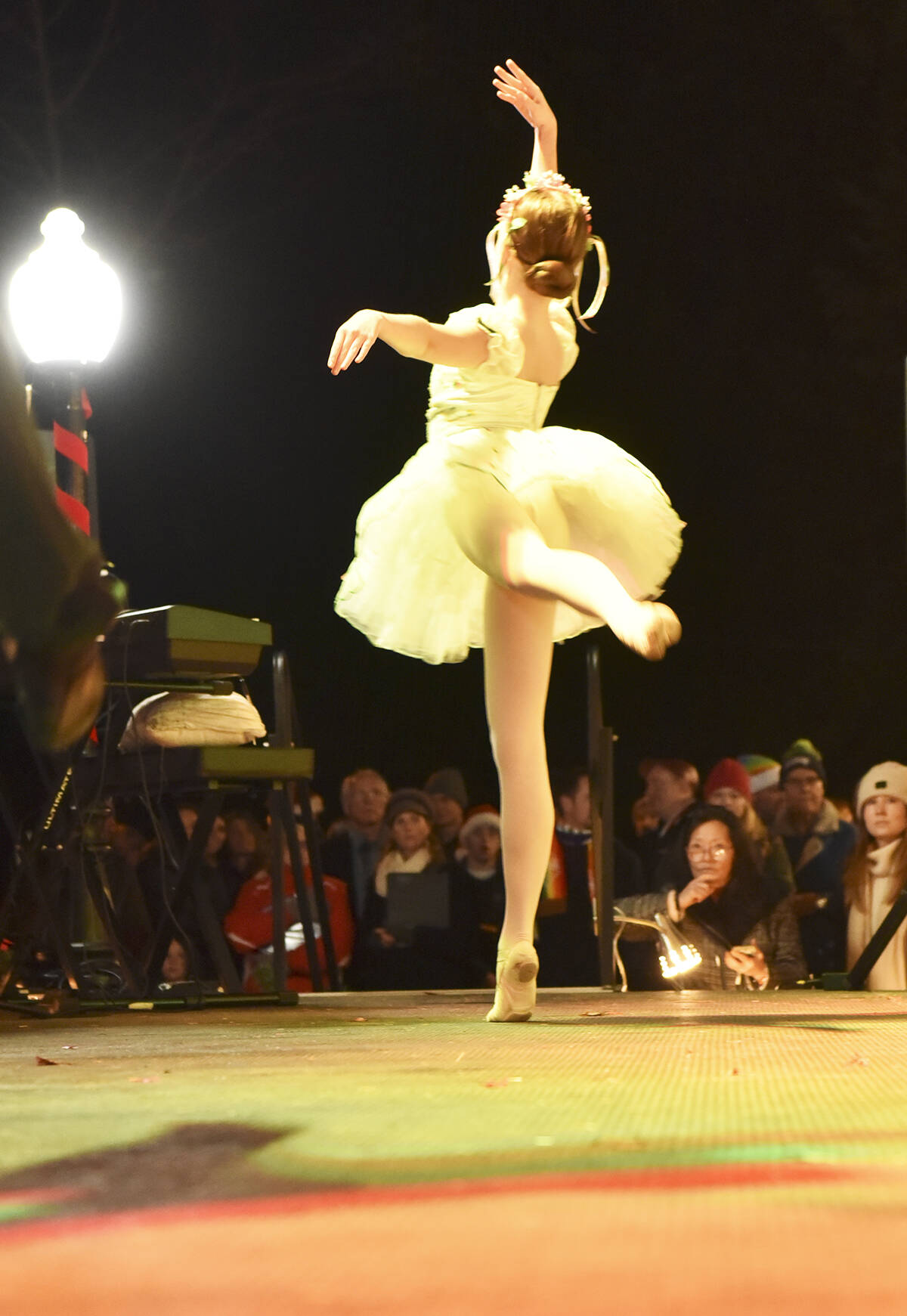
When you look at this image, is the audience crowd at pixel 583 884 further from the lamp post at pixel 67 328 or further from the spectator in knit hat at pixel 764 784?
the lamp post at pixel 67 328

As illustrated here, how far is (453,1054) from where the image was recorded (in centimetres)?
200

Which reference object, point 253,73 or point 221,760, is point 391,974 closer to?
point 221,760

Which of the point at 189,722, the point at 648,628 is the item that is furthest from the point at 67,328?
the point at 648,628

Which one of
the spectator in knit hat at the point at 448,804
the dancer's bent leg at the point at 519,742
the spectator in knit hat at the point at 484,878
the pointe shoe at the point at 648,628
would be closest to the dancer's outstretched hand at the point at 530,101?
the dancer's bent leg at the point at 519,742

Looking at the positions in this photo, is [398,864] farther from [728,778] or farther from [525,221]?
[525,221]

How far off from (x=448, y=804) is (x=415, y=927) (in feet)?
3.98

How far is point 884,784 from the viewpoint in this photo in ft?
17.1

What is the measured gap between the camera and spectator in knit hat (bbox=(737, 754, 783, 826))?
6414mm

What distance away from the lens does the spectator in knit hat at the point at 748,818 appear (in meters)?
5.09

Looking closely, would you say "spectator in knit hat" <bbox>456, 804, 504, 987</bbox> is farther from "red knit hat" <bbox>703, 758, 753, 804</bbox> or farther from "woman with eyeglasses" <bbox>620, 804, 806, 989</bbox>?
"red knit hat" <bbox>703, 758, 753, 804</bbox>

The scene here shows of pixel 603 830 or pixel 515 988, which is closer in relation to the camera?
pixel 515 988

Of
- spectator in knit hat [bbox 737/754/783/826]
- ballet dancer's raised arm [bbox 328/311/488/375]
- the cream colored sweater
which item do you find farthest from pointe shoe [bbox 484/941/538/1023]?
spectator in knit hat [bbox 737/754/783/826]

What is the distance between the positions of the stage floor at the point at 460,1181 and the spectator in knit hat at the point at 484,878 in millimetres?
3507

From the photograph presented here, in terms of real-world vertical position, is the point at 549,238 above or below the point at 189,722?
above
